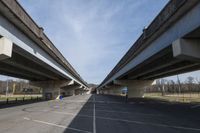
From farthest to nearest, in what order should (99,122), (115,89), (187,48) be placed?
(115,89), (187,48), (99,122)

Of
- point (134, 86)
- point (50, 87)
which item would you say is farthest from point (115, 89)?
point (50, 87)

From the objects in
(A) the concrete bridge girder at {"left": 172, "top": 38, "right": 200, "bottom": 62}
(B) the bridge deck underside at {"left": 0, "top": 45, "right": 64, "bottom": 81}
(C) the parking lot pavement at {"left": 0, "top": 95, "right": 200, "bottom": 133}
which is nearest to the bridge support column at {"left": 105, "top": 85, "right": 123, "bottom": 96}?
(B) the bridge deck underside at {"left": 0, "top": 45, "right": 64, "bottom": 81}

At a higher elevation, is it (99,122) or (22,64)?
(22,64)

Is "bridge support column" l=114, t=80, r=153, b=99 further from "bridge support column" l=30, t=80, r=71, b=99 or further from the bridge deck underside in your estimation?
the bridge deck underside

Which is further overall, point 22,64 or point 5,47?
point 22,64

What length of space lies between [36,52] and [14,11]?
23.6 ft

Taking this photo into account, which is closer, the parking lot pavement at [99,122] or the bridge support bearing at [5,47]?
the parking lot pavement at [99,122]

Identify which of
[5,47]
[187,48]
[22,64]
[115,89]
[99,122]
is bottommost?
[99,122]

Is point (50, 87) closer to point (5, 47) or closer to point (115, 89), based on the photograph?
point (5, 47)

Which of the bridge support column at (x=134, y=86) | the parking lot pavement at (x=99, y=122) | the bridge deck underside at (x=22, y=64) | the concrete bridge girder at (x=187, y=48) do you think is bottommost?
the parking lot pavement at (x=99, y=122)

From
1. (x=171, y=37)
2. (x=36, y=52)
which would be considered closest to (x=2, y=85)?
(x=36, y=52)

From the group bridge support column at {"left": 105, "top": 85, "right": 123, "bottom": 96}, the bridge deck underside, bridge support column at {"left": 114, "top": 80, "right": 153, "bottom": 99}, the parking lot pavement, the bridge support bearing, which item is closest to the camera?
the parking lot pavement

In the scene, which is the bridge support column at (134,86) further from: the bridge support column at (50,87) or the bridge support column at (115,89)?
the bridge support column at (115,89)

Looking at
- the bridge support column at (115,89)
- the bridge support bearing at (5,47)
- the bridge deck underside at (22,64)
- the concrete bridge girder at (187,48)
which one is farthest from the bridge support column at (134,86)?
the bridge support column at (115,89)
